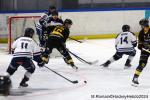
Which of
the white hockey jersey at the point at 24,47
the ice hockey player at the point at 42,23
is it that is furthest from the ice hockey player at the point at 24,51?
the ice hockey player at the point at 42,23

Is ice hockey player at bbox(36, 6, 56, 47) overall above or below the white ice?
above

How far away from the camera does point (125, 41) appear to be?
29.4 ft

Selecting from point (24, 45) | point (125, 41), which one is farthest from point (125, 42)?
point (24, 45)

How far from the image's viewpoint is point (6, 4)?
44.0 ft

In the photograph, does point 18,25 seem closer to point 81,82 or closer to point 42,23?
point 42,23

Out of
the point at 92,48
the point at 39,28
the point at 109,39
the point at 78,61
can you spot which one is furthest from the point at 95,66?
the point at 109,39

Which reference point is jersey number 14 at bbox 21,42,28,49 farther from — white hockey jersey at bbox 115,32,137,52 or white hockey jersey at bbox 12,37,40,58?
white hockey jersey at bbox 115,32,137,52

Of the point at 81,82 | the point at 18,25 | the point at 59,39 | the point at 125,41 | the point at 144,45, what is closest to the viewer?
the point at 144,45

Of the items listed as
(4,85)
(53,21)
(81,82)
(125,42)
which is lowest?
(81,82)

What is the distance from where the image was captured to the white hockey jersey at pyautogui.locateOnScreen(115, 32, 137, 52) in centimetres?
894

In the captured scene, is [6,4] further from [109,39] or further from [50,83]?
[50,83]

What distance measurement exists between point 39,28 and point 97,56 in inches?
51.7

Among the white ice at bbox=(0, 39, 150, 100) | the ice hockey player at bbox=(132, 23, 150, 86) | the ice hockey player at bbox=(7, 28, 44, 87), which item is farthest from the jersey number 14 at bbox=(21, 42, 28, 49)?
the ice hockey player at bbox=(132, 23, 150, 86)

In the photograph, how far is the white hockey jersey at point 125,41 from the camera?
29.3 feet
